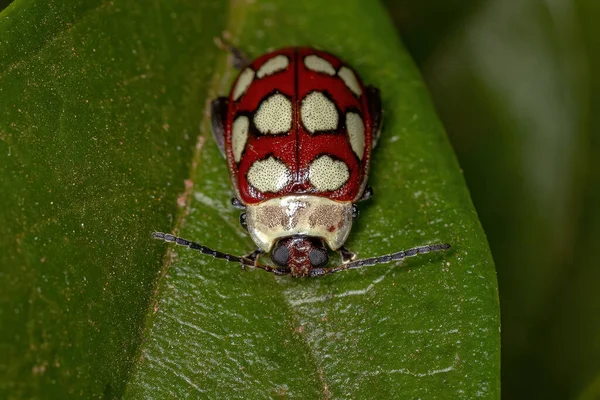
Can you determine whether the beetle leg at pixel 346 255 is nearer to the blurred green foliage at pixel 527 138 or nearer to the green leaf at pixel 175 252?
the green leaf at pixel 175 252

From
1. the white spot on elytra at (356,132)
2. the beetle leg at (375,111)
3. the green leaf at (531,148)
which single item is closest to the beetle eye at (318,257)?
the white spot on elytra at (356,132)

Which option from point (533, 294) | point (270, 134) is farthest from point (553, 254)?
point (270, 134)

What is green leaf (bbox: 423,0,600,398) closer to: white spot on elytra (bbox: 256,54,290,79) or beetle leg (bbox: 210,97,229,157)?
white spot on elytra (bbox: 256,54,290,79)

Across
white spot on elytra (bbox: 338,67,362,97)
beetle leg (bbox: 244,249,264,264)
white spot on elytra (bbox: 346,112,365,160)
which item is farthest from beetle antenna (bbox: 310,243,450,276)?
white spot on elytra (bbox: 338,67,362,97)

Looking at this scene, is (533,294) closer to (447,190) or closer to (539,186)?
(539,186)

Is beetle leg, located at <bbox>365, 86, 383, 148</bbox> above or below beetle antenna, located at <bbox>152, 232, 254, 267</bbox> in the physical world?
above
